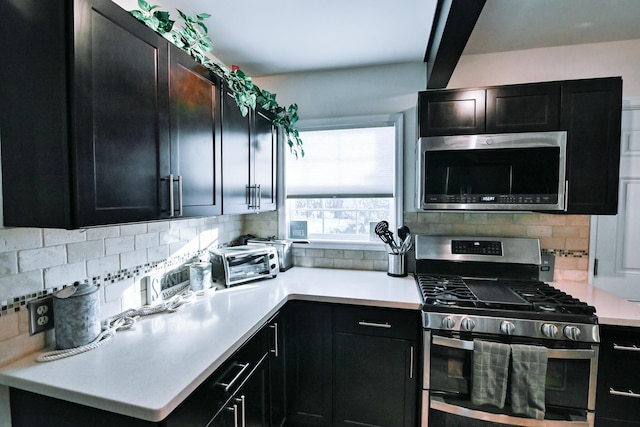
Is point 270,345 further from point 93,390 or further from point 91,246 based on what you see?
point 91,246

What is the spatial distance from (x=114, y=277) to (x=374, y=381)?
1.54 m

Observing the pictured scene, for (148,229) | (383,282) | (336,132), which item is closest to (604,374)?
(383,282)

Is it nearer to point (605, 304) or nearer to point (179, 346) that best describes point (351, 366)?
point (179, 346)

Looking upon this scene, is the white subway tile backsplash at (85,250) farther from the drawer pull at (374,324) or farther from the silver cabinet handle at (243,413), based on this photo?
the drawer pull at (374,324)

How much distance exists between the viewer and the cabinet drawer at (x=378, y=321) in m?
1.73

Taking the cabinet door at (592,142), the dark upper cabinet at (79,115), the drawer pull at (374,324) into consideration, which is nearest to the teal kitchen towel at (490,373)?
the drawer pull at (374,324)

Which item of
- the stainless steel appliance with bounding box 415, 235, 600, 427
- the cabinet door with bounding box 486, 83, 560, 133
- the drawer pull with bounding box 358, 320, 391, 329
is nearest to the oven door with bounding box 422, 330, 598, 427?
the stainless steel appliance with bounding box 415, 235, 600, 427

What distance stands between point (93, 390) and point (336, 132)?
2.18m

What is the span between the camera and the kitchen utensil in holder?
2.25m

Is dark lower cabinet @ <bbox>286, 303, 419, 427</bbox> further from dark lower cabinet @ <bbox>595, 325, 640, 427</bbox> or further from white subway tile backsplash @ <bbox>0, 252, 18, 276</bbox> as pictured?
white subway tile backsplash @ <bbox>0, 252, 18, 276</bbox>

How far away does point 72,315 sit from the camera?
1.12 meters

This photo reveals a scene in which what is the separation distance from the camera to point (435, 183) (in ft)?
6.51

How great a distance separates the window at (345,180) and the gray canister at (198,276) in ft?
3.04

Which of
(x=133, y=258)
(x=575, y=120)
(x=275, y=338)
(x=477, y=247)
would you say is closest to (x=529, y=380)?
(x=477, y=247)
